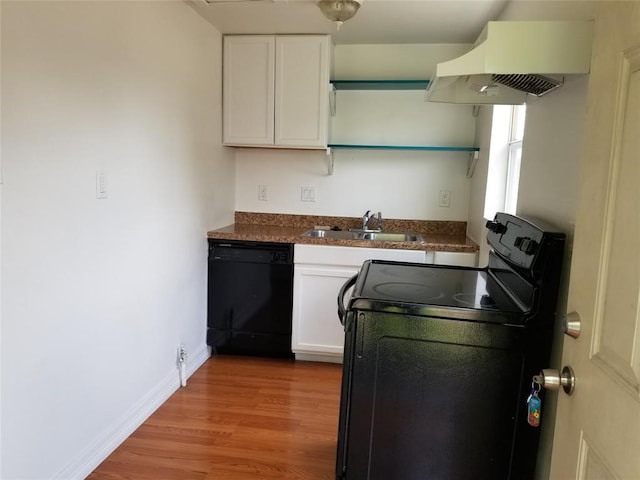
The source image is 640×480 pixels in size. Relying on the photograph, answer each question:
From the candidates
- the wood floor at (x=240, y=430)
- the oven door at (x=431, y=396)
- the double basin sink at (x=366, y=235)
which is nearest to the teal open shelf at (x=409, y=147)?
the double basin sink at (x=366, y=235)

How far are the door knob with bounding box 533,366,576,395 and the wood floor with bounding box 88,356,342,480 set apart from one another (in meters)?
1.21

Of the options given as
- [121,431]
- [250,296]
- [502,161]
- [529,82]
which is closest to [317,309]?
[250,296]

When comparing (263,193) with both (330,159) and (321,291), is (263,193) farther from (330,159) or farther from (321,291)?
(321,291)

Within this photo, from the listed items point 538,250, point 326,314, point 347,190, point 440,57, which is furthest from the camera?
point 347,190

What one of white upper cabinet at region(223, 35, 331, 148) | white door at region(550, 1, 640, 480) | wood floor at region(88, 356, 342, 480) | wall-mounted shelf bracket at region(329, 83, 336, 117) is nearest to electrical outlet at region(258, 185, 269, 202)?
white upper cabinet at region(223, 35, 331, 148)

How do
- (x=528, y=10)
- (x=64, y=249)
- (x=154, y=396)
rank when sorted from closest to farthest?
(x=64, y=249) < (x=528, y=10) < (x=154, y=396)

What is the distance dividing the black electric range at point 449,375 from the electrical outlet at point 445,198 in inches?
70.9

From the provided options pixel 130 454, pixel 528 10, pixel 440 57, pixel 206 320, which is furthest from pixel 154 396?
pixel 440 57

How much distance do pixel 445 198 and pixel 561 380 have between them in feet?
7.91

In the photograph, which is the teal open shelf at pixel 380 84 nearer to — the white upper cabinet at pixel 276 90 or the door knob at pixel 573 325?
the white upper cabinet at pixel 276 90

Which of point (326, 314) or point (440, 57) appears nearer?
point (326, 314)

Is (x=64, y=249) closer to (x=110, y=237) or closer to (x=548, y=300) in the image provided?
(x=110, y=237)

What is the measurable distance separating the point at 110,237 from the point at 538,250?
1594 mm

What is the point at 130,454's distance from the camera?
6.70 ft
